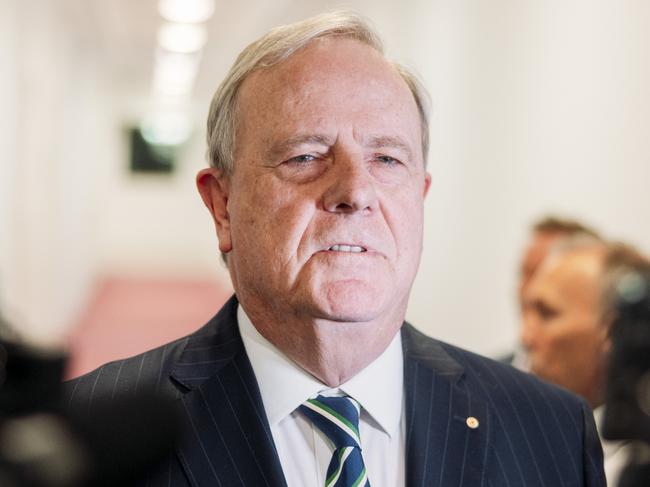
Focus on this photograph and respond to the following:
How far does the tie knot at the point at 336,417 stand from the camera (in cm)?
136

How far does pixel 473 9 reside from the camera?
5.95 meters

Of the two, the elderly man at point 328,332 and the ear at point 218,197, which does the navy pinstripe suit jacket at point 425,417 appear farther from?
the ear at point 218,197

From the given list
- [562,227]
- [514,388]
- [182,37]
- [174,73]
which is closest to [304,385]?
[514,388]

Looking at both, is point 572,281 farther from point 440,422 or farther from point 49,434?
point 49,434

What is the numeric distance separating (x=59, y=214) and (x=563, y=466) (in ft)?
29.4

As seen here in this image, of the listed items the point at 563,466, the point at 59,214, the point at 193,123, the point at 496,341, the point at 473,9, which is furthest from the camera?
the point at 193,123

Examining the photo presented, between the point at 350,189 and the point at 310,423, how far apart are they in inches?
14.2

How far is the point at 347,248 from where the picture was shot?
4.56ft

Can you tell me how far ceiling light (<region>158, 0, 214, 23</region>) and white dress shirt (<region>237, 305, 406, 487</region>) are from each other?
23.9ft

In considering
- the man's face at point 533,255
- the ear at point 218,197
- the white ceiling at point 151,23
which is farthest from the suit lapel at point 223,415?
the white ceiling at point 151,23

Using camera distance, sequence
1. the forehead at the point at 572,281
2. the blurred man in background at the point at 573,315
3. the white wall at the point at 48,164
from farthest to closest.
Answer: the white wall at the point at 48,164
the forehead at the point at 572,281
the blurred man in background at the point at 573,315

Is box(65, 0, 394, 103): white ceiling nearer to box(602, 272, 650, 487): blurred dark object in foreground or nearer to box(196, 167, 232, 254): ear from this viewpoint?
box(196, 167, 232, 254): ear

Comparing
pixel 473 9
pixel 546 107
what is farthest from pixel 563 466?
pixel 473 9

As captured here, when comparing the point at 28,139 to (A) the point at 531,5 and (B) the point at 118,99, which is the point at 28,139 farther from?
(B) the point at 118,99
